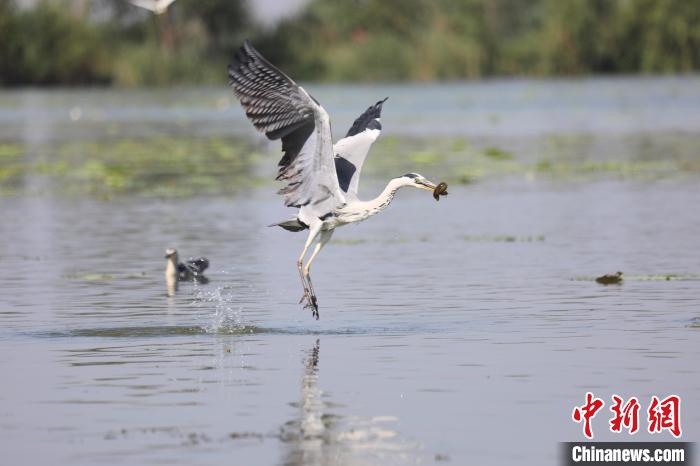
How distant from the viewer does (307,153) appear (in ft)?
43.1

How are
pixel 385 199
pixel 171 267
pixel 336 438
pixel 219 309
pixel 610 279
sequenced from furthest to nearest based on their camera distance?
pixel 171 267 → pixel 610 279 → pixel 219 309 → pixel 385 199 → pixel 336 438

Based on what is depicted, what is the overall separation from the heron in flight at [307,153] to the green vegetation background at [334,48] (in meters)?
65.9

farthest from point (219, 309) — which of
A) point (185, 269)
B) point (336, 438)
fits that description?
point (336, 438)

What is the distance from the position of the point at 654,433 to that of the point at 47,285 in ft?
26.3

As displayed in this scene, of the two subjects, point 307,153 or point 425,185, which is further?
point 307,153

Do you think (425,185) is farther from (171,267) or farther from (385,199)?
(171,267)

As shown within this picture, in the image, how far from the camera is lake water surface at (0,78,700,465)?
29.0 feet

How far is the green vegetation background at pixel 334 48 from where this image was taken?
271ft

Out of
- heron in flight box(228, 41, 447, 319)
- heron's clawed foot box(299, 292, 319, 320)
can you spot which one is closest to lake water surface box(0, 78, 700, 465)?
heron's clawed foot box(299, 292, 319, 320)

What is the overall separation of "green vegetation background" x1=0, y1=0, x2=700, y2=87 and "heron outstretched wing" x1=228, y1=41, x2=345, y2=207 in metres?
66.4

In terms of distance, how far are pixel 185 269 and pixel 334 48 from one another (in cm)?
8838

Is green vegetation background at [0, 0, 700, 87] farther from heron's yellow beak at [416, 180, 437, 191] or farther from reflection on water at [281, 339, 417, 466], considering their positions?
reflection on water at [281, 339, 417, 466]

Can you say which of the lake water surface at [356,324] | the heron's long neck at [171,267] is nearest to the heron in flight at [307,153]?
the lake water surface at [356,324]

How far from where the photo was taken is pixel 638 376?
399 inches
